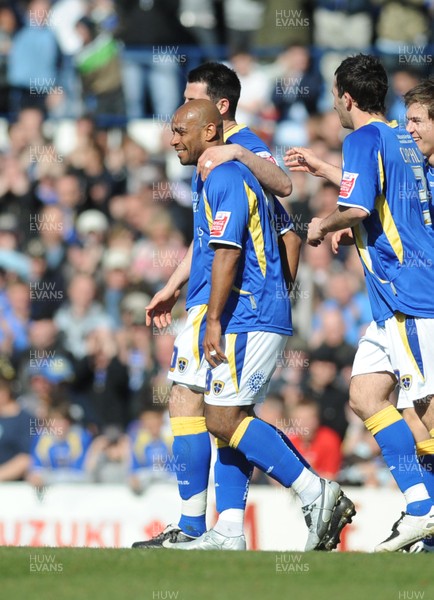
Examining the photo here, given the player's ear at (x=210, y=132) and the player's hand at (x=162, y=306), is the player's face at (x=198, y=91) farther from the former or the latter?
the player's hand at (x=162, y=306)

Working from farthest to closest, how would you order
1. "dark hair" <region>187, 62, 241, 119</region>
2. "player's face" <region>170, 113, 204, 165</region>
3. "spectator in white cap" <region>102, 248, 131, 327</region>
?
"spectator in white cap" <region>102, 248, 131, 327</region>
"dark hair" <region>187, 62, 241, 119</region>
"player's face" <region>170, 113, 204, 165</region>

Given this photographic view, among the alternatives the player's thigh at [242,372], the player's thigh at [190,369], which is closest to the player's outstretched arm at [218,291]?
the player's thigh at [242,372]

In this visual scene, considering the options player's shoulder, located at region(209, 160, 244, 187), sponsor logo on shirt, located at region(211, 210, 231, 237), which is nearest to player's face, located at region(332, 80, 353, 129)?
player's shoulder, located at region(209, 160, 244, 187)

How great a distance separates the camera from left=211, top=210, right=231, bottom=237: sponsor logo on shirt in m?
6.55

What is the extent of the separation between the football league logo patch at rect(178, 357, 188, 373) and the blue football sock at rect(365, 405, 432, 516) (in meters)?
1.08

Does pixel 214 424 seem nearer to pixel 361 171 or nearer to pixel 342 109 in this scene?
pixel 361 171

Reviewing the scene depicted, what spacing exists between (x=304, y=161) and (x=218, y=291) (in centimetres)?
95

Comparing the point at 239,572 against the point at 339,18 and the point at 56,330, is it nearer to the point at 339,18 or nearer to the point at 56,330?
the point at 56,330

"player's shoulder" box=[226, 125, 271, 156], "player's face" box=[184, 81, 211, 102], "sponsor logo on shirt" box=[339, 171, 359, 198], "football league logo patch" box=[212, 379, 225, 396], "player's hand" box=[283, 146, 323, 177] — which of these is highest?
"player's face" box=[184, 81, 211, 102]

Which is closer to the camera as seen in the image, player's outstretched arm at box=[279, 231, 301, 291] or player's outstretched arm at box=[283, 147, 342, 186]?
player's outstretched arm at box=[283, 147, 342, 186]

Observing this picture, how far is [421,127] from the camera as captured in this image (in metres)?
7.10

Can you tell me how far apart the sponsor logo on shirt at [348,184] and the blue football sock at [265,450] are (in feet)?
4.46

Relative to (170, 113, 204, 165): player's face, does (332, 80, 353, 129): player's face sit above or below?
above

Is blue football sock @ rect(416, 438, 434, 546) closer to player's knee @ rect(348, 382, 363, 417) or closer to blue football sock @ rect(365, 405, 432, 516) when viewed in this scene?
blue football sock @ rect(365, 405, 432, 516)
